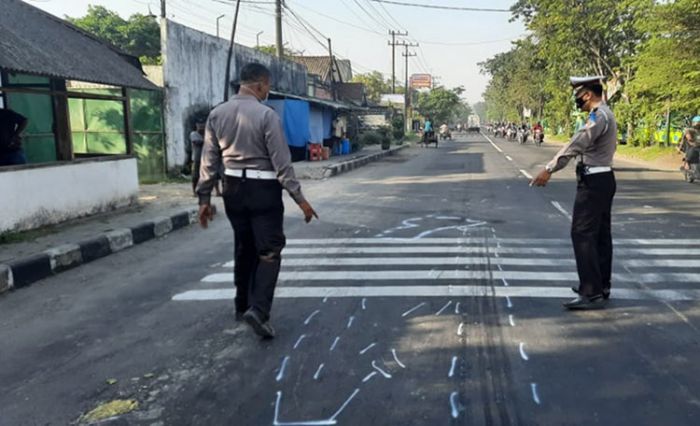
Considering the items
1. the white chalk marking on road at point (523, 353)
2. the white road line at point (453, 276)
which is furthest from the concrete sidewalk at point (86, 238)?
A: the white chalk marking on road at point (523, 353)

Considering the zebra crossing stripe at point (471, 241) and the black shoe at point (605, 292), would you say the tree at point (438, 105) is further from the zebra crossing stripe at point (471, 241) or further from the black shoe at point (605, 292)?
the black shoe at point (605, 292)

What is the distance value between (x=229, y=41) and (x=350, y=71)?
46.9m

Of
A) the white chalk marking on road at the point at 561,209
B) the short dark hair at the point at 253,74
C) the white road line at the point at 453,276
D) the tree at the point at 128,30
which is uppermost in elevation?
the tree at the point at 128,30

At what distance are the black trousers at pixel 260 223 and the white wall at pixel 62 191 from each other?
182 inches

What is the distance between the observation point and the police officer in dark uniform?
4453mm

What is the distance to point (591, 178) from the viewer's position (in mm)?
4551

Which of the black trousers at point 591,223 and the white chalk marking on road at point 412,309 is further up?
the black trousers at point 591,223

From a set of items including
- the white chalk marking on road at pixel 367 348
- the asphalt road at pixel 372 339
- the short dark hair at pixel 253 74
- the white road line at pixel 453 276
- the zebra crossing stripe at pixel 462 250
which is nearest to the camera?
the asphalt road at pixel 372 339

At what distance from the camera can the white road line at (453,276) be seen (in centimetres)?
537

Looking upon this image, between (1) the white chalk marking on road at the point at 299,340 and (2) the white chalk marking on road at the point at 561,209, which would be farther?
(2) the white chalk marking on road at the point at 561,209

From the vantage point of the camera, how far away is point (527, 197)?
11.6 m

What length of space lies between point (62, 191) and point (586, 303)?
7195 mm

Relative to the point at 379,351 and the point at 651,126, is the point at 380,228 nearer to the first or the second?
the point at 379,351

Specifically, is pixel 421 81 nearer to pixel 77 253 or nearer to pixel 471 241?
pixel 471 241
